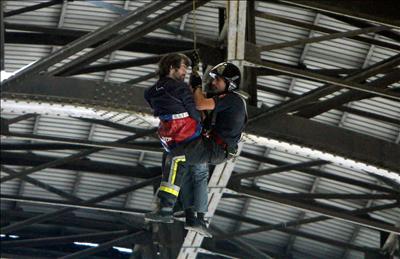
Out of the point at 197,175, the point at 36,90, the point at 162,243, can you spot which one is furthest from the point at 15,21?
the point at 197,175

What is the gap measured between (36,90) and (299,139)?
4.68 meters

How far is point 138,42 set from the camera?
22734 mm

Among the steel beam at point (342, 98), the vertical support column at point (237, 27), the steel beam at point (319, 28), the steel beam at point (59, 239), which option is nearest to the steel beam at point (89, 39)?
the vertical support column at point (237, 27)

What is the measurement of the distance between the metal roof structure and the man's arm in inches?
134

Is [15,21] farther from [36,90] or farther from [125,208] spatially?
[125,208]

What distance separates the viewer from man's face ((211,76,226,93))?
15.3 m

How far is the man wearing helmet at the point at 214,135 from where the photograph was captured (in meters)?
15.2

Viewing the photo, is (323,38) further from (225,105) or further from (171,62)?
(171,62)

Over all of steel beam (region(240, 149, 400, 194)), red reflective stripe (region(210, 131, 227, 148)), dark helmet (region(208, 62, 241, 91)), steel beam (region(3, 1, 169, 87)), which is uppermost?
steel beam (region(240, 149, 400, 194))

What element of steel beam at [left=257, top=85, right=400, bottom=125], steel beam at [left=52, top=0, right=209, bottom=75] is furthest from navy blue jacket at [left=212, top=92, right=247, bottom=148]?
steel beam at [left=257, top=85, right=400, bottom=125]

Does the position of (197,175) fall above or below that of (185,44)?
below

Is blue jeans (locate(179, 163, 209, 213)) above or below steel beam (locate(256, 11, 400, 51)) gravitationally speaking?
below

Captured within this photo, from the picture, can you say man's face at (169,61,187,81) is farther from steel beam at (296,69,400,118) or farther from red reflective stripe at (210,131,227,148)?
steel beam at (296,69,400,118)

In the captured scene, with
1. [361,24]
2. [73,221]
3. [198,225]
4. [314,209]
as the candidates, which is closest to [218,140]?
[198,225]
